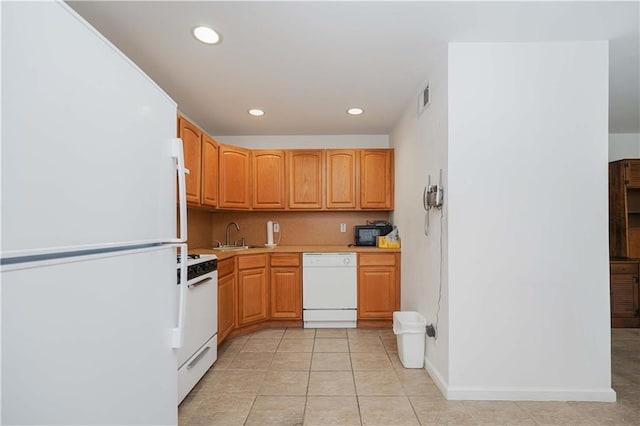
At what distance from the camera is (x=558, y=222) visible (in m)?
2.04

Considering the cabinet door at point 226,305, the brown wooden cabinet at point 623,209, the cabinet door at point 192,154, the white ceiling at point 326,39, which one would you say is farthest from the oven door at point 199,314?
the brown wooden cabinet at point 623,209

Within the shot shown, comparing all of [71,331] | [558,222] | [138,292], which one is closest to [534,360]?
[558,222]

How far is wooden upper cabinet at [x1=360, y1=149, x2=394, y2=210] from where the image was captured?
3941 mm

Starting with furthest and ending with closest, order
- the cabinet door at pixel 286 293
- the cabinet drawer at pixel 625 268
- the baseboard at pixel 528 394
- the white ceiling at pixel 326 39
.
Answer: the cabinet door at pixel 286 293 < the cabinet drawer at pixel 625 268 < the baseboard at pixel 528 394 < the white ceiling at pixel 326 39

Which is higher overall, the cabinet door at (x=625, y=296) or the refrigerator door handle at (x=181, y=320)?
the refrigerator door handle at (x=181, y=320)

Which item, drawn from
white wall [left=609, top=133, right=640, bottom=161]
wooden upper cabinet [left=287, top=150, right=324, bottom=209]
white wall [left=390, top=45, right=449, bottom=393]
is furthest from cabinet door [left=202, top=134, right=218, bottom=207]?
white wall [left=609, top=133, right=640, bottom=161]

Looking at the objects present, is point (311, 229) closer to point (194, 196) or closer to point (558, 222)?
point (194, 196)

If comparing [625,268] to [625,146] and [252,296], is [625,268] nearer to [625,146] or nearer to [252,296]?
[625,146]

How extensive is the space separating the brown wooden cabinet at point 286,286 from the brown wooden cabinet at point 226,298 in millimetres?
530

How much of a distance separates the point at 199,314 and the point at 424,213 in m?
1.95

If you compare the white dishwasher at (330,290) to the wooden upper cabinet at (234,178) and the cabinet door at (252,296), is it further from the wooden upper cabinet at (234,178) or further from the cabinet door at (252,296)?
the wooden upper cabinet at (234,178)

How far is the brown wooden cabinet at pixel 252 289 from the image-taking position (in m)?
3.31

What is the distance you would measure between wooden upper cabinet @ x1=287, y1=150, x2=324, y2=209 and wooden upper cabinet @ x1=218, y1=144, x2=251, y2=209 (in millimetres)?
538

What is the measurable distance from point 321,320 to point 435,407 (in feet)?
5.78
